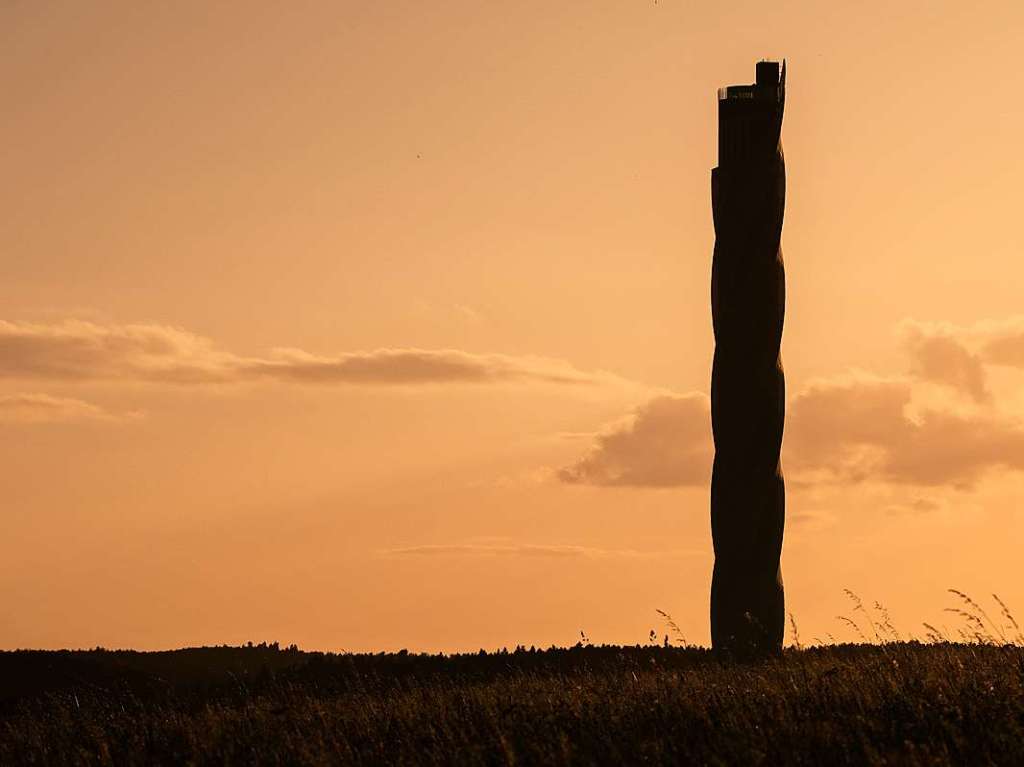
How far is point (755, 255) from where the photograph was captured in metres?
18.8

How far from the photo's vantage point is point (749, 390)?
18.8 m

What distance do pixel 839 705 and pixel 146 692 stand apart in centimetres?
1133

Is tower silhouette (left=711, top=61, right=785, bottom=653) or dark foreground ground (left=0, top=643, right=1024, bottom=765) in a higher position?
tower silhouette (left=711, top=61, right=785, bottom=653)

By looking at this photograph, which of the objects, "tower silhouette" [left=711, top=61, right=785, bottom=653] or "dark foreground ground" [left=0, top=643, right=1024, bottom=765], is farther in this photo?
"tower silhouette" [left=711, top=61, right=785, bottom=653]

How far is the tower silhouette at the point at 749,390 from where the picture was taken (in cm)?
1875

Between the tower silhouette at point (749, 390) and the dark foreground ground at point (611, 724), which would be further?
the tower silhouette at point (749, 390)

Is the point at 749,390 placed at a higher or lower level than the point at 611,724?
higher

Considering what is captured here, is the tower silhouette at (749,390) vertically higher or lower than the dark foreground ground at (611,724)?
higher

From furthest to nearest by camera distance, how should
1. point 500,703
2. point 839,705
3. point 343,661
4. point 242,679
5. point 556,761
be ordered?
point 343,661 < point 242,679 < point 500,703 < point 839,705 < point 556,761

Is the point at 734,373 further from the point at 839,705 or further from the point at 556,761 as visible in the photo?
the point at 556,761

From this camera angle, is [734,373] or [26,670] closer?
[734,373]

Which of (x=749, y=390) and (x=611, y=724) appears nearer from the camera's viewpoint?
(x=611, y=724)

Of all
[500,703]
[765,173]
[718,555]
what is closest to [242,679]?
[718,555]

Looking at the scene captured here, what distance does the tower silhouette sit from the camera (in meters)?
18.8
